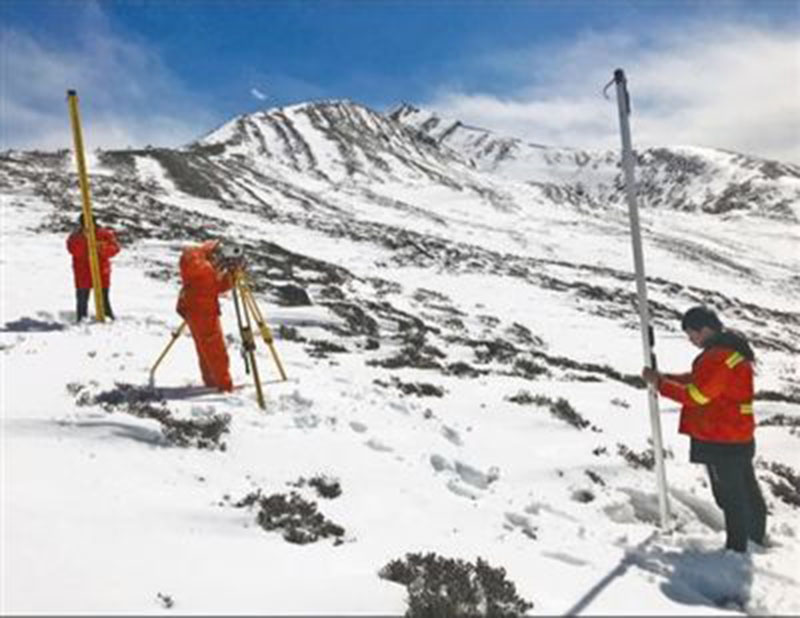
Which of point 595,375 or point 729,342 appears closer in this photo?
point 729,342

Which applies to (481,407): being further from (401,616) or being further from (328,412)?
(401,616)

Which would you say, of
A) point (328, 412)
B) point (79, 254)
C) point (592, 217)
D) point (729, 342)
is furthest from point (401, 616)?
point (592, 217)

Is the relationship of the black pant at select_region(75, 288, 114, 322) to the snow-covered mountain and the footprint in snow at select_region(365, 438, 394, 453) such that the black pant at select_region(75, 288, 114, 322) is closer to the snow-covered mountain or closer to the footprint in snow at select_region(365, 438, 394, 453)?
the snow-covered mountain

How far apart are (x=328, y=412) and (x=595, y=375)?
381 inches

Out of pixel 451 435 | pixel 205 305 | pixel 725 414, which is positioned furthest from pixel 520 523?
pixel 205 305

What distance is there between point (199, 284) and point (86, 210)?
593 centimetres

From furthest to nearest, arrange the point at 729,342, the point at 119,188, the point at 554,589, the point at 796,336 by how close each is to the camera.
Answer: the point at 119,188 → the point at 796,336 → the point at 729,342 → the point at 554,589

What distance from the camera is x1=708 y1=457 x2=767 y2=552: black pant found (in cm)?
802

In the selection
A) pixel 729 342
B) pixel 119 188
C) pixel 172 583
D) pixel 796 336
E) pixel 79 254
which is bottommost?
pixel 796 336

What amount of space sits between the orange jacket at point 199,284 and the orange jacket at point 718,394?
6540mm

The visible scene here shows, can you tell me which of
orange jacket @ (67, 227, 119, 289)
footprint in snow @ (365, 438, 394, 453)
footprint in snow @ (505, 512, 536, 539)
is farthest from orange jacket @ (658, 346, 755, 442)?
orange jacket @ (67, 227, 119, 289)

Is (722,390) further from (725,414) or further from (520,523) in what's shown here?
(520,523)

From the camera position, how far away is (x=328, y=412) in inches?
439

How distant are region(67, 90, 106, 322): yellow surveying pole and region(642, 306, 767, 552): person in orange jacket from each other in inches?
468
